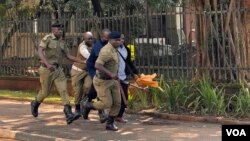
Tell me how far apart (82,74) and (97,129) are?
4.60ft

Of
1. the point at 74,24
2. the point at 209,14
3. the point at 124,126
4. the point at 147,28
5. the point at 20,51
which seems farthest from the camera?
the point at 20,51

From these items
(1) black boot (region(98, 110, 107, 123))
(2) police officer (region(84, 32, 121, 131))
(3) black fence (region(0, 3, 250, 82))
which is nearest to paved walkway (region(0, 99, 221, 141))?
(1) black boot (region(98, 110, 107, 123))

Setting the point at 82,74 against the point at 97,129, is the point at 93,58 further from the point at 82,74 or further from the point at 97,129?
the point at 97,129

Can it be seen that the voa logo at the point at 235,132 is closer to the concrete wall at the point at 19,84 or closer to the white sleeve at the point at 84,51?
the white sleeve at the point at 84,51

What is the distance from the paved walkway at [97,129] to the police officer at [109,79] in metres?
0.47

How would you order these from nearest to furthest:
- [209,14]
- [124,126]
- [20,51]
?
1. [124,126]
2. [209,14]
3. [20,51]

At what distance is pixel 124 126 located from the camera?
984cm

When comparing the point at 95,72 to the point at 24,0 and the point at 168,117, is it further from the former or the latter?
the point at 24,0

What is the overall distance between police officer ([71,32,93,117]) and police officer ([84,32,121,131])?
1.12m

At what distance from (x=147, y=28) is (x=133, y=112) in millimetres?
2311

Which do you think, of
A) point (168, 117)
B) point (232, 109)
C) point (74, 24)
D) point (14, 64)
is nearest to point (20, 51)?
point (14, 64)

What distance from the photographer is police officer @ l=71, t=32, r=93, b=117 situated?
1014 cm

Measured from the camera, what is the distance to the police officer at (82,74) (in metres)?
10.1

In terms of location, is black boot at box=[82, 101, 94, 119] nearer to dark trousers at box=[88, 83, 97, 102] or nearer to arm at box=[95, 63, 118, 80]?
dark trousers at box=[88, 83, 97, 102]
